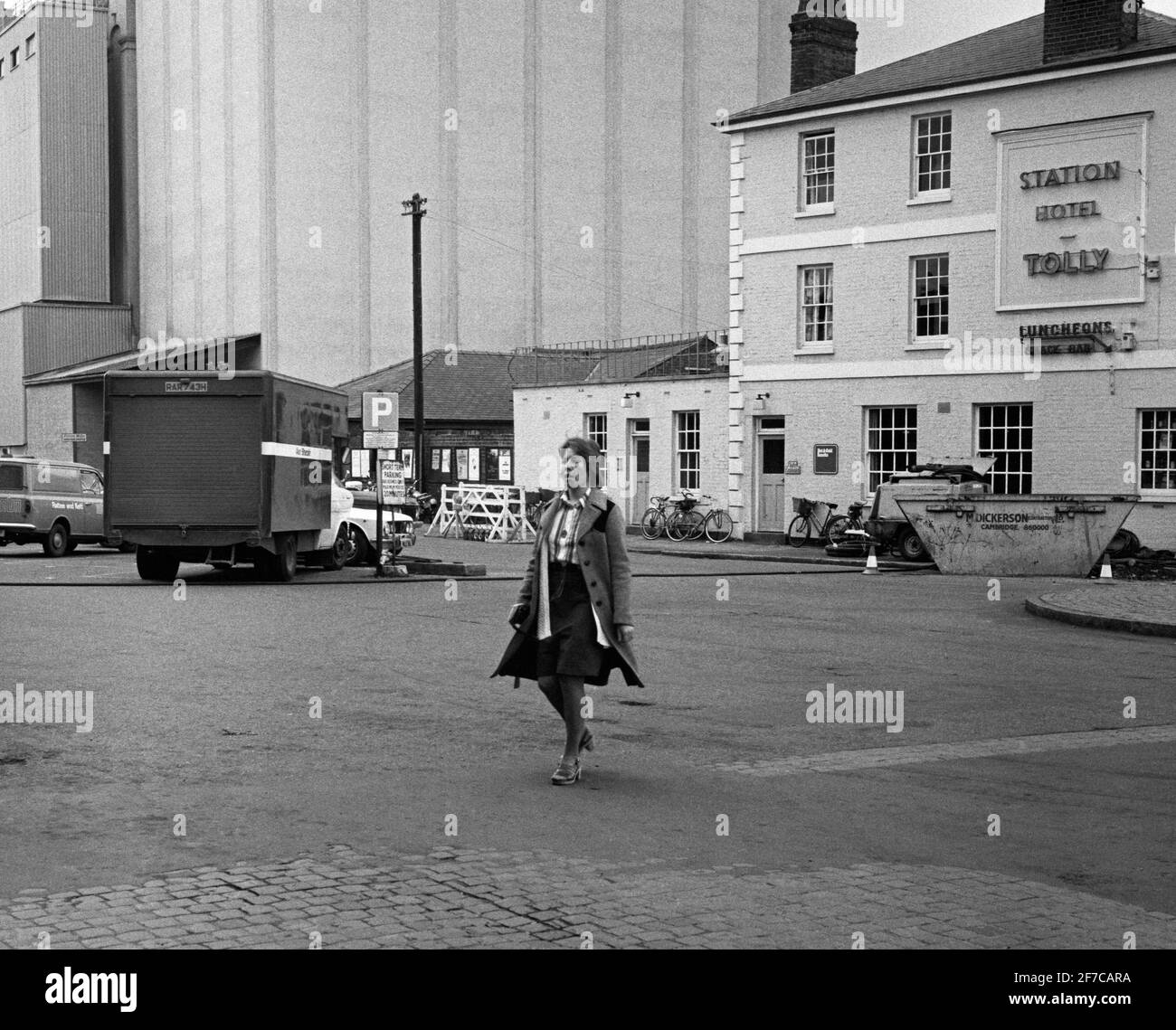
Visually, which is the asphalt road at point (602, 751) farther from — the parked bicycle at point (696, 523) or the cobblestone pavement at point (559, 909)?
the parked bicycle at point (696, 523)

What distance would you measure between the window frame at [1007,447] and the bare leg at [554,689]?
24678 millimetres

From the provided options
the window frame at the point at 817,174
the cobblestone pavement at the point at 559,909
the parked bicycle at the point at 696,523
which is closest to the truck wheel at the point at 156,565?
the parked bicycle at the point at 696,523

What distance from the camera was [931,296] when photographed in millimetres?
34125

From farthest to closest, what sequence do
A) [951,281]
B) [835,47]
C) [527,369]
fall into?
[527,369]
[835,47]
[951,281]

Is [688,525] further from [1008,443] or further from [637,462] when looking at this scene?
[1008,443]

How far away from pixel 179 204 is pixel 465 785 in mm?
55080

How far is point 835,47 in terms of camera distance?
4016 centimetres

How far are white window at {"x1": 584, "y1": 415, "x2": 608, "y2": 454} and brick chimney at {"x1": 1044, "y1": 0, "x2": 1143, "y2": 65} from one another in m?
14.8

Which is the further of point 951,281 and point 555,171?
point 555,171

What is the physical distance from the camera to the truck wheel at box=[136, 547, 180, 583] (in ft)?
81.0

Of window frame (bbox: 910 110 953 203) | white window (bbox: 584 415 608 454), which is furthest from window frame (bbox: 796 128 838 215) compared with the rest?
white window (bbox: 584 415 608 454)

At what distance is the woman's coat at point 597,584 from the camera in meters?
9.01

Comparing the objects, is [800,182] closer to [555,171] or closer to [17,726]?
[555,171]
